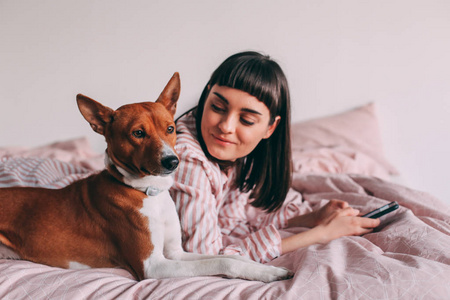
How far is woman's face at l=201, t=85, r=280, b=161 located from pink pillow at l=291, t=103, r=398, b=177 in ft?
3.87

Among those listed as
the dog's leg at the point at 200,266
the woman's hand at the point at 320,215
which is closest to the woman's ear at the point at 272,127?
the woman's hand at the point at 320,215

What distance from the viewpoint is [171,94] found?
142cm

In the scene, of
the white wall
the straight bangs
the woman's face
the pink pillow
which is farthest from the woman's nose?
the white wall

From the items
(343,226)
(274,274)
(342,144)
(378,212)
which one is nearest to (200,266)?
(274,274)

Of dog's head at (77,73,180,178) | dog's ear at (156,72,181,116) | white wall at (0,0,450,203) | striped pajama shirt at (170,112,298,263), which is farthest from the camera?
white wall at (0,0,450,203)

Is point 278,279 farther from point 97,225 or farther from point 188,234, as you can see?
point 97,225

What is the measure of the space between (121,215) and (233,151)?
576 millimetres

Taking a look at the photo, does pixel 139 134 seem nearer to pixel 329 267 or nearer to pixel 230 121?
pixel 230 121

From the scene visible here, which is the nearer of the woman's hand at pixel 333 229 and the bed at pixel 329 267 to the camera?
the bed at pixel 329 267

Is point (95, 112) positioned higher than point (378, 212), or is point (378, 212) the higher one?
point (95, 112)

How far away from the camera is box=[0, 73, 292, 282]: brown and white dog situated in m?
1.26

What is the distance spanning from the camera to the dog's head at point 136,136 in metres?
1.22

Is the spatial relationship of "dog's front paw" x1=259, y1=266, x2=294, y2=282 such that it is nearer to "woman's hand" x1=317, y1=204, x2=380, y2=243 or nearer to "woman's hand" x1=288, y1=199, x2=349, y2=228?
"woman's hand" x1=317, y1=204, x2=380, y2=243

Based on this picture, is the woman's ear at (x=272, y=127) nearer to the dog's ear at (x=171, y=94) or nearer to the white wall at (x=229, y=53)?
the dog's ear at (x=171, y=94)
